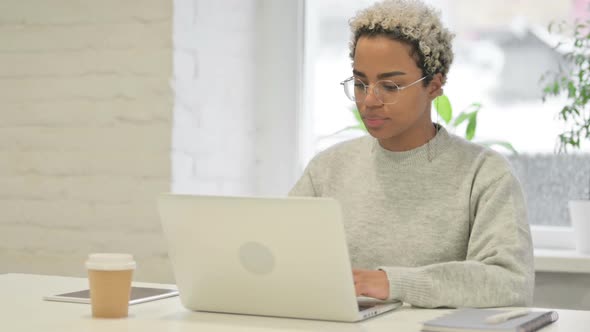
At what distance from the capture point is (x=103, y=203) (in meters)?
2.47

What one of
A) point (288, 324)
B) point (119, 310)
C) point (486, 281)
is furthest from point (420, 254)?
point (119, 310)

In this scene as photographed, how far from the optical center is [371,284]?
1.47m

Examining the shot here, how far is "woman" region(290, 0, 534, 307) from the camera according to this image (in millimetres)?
1724

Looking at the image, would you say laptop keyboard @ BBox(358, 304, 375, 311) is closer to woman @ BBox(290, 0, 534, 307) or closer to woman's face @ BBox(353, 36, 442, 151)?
woman @ BBox(290, 0, 534, 307)

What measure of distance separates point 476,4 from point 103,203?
1196 millimetres

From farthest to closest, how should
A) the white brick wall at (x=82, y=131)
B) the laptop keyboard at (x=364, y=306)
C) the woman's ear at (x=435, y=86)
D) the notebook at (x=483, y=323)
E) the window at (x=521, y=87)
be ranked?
the window at (x=521, y=87) → the white brick wall at (x=82, y=131) → the woman's ear at (x=435, y=86) → the laptop keyboard at (x=364, y=306) → the notebook at (x=483, y=323)

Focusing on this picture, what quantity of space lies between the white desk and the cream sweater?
0.13 metres

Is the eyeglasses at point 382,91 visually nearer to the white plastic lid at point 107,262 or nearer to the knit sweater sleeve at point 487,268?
the knit sweater sleeve at point 487,268

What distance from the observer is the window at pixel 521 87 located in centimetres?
257

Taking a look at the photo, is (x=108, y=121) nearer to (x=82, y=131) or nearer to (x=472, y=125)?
(x=82, y=131)

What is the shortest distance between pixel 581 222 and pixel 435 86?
71 centimetres

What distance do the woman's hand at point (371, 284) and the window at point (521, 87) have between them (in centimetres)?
123

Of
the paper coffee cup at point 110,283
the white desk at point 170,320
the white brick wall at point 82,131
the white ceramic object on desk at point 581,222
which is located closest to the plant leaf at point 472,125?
the white ceramic object on desk at point 581,222

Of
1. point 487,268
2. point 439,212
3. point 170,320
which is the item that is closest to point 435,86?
point 439,212
